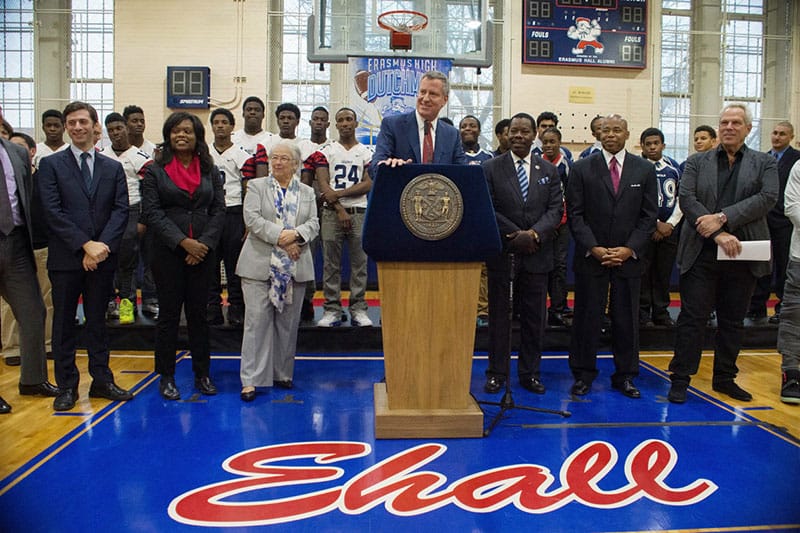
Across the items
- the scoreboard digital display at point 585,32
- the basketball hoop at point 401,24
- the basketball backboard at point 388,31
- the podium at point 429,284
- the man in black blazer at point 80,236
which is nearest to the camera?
the podium at point 429,284

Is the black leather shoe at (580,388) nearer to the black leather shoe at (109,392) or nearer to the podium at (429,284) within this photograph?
the podium at (429,284)

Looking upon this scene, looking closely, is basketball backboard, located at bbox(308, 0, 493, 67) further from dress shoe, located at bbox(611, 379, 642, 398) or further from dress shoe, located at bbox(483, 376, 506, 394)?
dress shoe, located at bbox(611, 379, 642, 398)

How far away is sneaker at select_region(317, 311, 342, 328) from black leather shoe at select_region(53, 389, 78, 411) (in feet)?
5.95

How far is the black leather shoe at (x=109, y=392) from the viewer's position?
356 centimetres

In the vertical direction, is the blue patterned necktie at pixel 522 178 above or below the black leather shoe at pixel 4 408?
above

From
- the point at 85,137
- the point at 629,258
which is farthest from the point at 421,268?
the point at 85,137

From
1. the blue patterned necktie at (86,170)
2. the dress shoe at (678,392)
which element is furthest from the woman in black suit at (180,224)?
the dress shoe at (678,392)

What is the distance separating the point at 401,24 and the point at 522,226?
4.49 m

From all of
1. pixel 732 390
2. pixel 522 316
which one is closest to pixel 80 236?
pixel 522 316

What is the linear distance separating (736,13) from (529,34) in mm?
4047

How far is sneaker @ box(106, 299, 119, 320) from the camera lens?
503 centimetres

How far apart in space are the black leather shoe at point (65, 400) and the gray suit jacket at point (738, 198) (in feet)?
12.4

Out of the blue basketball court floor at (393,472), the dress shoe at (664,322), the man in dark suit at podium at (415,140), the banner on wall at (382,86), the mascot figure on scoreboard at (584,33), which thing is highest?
the mascot figure on scoreboard at (584,33)

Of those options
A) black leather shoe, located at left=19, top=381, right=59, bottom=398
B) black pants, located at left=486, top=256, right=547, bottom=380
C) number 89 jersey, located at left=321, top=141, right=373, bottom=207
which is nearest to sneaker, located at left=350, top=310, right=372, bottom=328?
number 89 jersey, located at left=321, top=141, right=373, bottom=207
